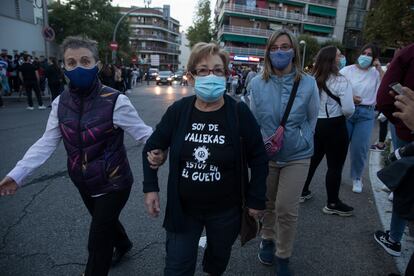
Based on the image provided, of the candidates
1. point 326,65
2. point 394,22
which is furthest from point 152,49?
point 326,65

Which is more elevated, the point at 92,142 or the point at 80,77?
the point at 80,77

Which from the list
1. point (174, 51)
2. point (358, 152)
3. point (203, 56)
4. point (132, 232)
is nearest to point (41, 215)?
point (132, 232)

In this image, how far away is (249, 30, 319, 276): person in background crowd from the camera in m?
2.59

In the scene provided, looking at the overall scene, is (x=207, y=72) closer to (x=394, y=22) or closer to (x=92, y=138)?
A: (x=92, y=138)

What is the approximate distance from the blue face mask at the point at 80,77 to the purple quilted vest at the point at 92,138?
6 centimetres

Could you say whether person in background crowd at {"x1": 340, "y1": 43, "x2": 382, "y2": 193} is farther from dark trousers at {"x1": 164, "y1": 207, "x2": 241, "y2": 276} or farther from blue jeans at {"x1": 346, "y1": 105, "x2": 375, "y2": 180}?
dark trousers at {"x1": 164, "y1": 207, "x2": 241, "y2": 276}

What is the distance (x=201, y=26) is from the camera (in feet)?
213

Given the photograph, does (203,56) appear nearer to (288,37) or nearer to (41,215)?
(288,37)

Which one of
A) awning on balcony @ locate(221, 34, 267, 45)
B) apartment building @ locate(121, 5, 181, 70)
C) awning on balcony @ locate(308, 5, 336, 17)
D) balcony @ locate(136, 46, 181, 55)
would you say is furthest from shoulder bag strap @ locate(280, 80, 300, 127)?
balcony @ locate(136, 46, 181, 55)

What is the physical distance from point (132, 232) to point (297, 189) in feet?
6.08

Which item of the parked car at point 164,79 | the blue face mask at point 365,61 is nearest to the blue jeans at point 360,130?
the blue face mask at point 365,61

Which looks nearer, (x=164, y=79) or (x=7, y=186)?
(x=7, y=186)

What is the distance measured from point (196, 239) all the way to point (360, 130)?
10.9ft

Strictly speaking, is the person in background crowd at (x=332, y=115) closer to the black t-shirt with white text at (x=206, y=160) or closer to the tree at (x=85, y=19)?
the black t-shirt with white text at (x=206, y=160)
